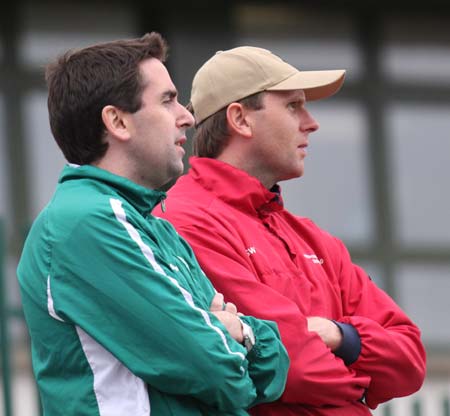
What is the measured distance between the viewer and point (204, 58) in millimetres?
9031

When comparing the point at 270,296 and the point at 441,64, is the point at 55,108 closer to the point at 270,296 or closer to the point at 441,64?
the point at 270,296

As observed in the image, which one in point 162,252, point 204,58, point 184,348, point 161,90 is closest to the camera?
point 184,348

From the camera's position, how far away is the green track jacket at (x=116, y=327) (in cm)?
276

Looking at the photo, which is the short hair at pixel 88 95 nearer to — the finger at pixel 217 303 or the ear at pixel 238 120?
the finger at pixel 217 303

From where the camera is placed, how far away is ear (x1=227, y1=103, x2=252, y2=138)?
374 cm

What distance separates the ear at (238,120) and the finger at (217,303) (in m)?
0.81

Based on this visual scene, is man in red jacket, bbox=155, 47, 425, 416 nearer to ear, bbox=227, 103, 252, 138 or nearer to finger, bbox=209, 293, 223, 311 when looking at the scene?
ear, bbox=227, 103, 252, 138

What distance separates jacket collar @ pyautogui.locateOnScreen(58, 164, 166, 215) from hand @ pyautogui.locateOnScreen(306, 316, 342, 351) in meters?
0.68

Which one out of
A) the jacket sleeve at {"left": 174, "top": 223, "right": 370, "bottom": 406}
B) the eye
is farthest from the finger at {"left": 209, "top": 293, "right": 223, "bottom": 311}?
the eye

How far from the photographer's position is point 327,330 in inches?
135

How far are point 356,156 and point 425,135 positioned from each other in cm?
64

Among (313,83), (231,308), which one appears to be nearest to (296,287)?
(231,308)

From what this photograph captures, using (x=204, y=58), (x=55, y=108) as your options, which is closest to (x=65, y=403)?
(x=55, y=108)

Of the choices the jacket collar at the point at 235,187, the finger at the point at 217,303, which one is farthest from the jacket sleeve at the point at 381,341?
the finger at the point at 217,303
